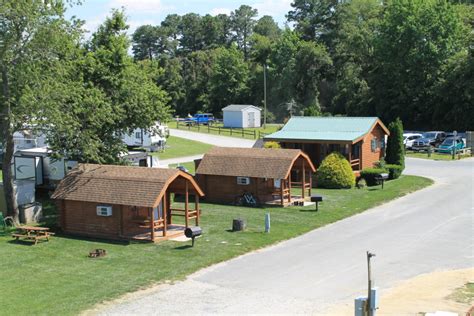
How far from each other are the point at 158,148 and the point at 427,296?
139 feet

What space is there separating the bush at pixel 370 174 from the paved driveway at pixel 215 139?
2196 centimetres

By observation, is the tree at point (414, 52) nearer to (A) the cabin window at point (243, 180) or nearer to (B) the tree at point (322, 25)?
(B) the tree at point (322, 25)

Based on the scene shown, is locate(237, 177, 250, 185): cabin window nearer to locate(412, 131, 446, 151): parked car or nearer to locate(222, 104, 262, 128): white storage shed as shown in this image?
locate(412, 131, 446, 151): parked car

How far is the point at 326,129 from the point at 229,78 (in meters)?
63.6

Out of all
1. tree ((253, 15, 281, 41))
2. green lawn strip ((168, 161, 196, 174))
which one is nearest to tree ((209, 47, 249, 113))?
tree ((253, 15, 281, 41))

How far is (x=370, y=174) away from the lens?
41.0 m

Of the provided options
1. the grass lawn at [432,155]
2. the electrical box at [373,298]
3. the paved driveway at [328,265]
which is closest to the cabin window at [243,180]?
the paved driveway at [328,265]

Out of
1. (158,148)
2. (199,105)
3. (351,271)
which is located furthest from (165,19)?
(351,271)

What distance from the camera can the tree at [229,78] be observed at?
349ft

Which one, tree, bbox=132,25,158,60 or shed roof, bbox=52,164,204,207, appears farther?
tree, bbox=132,25,158,60

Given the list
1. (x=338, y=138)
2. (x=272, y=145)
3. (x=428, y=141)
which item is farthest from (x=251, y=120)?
(x=338, y=138)

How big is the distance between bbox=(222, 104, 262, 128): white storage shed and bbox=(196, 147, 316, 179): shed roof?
4648cm

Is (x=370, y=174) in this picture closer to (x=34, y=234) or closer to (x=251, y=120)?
(x=34, y=234)

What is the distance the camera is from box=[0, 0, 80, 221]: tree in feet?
90.5
